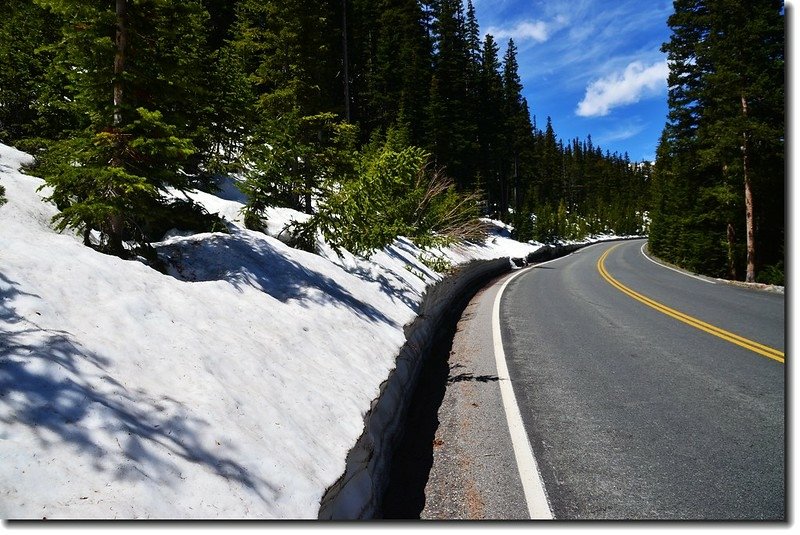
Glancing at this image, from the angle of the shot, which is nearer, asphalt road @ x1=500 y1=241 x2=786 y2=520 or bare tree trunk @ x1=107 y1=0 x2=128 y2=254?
asphalt road @ x1=500 y1=241 x2=786 y2=520

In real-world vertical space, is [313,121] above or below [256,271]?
above

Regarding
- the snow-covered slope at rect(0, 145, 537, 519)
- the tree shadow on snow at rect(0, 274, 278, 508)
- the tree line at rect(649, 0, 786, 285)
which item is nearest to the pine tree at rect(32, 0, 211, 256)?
the snow-covered slope at rect(0, 145, 537, 519)

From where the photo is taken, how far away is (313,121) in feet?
47.9

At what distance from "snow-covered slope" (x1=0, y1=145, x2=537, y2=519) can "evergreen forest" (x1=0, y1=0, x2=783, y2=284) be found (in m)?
1.30

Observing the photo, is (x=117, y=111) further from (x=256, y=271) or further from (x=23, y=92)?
(x=23, y=92)

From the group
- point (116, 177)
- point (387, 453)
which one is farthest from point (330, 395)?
point (116, 177)

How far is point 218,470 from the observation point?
2.36 meters

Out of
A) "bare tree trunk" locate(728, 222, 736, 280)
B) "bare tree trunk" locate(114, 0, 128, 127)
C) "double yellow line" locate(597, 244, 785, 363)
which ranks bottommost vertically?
"double yellow line" locate(597, 244, 785, 363)

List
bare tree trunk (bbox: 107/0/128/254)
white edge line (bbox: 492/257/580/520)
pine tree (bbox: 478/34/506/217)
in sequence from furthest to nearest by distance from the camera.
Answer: pine tree (bbox: 478/34/506/217) < bare tree trunk (bbox: 107/0/128/254) < white edge line (bbox: 492/257/580/520)

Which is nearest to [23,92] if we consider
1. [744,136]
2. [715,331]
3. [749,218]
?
[715,331]

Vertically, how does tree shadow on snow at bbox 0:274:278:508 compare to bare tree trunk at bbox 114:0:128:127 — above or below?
below

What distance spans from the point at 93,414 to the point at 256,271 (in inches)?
150

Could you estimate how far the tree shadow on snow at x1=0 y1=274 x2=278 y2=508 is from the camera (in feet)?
6.81

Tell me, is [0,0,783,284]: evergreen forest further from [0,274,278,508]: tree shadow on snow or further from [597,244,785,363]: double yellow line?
[597,244,785,363]: double yellow line
